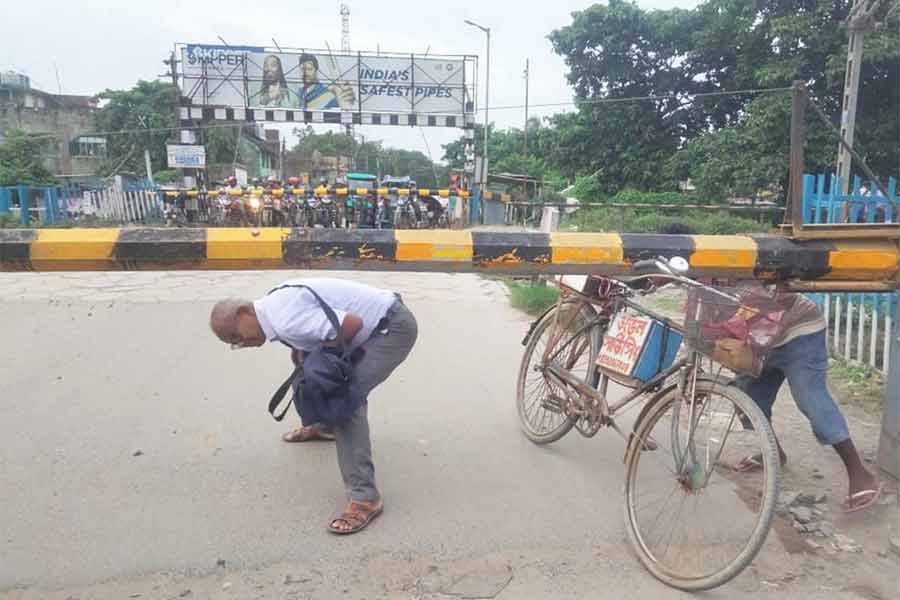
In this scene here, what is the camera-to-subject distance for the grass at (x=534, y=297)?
723cm

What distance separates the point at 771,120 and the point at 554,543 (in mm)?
17048

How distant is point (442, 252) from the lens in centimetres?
268

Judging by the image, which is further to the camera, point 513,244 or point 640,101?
point 640,101

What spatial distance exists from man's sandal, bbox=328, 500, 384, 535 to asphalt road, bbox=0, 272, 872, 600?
4 cm

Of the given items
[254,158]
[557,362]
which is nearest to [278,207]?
[557,362]

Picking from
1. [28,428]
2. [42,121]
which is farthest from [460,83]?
[42,121]

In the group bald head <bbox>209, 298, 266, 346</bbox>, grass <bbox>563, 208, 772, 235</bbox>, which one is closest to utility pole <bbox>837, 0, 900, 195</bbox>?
grass <bbox>563, 208, 772, 235</bbox>

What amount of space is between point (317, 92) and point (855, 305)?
798 inches

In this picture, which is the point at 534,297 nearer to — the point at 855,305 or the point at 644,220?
the point at 855,305

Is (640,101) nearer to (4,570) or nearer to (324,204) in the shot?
(324,204)

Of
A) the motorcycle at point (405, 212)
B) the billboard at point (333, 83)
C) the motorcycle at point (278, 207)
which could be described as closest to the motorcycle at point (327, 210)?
the motorcycle at point (278, 207)

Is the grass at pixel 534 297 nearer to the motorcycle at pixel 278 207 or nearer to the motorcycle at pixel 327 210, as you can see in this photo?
the motorcycle at pixel 327 210

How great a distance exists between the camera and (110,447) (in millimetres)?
3590

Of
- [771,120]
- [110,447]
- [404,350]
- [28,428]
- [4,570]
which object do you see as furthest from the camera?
[771,120]
